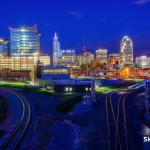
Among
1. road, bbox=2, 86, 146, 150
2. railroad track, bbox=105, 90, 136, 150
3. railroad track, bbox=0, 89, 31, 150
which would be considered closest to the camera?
railroad track, bbox=0, 89, 31, 150

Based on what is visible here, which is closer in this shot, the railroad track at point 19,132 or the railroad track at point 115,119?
the railroad track at point 19,132

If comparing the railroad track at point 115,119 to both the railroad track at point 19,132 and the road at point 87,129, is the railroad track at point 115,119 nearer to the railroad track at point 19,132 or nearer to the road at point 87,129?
the road at point 87,129

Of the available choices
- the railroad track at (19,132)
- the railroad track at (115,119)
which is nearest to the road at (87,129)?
the railroad track at (115,119)

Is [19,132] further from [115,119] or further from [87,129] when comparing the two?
[115,119]

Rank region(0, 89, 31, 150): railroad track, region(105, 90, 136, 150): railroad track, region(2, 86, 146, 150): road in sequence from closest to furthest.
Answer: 1. region(0, 89, 31, 150): railroad track
2. region(105, 90, 136, 150): railroad track
3. region(2, 86, 146, 150): road

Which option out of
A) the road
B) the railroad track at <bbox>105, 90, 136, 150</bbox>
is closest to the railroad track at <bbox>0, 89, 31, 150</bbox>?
the road

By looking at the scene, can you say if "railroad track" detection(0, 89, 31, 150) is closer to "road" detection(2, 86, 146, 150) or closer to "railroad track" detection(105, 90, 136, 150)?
"road" detection(2, 86, 146, 150)

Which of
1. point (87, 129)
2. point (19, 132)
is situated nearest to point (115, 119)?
point (87, 129)

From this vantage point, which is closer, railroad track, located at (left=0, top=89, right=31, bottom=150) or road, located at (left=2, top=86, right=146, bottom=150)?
railroad track, located at (left=0, top=89, right=31, bottom=150)

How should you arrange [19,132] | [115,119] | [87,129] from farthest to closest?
[115,119], [87,129], [19,132]

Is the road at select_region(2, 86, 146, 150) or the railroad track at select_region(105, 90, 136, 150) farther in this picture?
the road at select_region(2, 86, 146, 150)

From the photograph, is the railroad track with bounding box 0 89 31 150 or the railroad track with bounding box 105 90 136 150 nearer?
the railroad track with bounding box 0 89 31 150

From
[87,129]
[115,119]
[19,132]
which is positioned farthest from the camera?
[115,119]

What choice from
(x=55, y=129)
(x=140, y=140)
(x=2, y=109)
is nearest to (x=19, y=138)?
(x=55, y=129)
